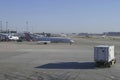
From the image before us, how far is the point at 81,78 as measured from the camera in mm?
19969

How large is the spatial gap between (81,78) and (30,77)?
320 centimetres

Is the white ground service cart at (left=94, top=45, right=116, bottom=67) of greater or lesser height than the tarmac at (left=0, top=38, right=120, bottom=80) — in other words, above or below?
above

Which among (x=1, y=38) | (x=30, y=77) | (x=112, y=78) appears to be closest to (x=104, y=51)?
(x=112, y=78)

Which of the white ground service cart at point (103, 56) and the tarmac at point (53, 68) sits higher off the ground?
the white ground service cart at point (103, 56)

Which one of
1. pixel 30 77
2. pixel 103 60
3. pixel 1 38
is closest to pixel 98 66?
pixel 103 60

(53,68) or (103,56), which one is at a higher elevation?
(103,56)

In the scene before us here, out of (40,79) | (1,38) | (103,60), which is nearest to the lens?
(40,79)

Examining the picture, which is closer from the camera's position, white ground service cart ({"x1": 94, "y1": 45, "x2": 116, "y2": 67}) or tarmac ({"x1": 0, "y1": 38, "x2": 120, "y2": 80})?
tarmac ({"x1": 0, "y1": 38, "x2": 120, "y2": 80})

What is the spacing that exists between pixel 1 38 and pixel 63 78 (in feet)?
269

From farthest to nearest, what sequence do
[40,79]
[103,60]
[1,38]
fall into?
[1,38] < [103,60] < [40,79]

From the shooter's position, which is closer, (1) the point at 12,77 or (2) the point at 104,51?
(1) the point at 12,77

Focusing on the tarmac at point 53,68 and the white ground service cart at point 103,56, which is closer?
the tarmac at point 53,68

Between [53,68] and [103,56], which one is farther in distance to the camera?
[103,56]

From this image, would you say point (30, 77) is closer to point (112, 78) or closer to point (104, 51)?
point (112, 78)
